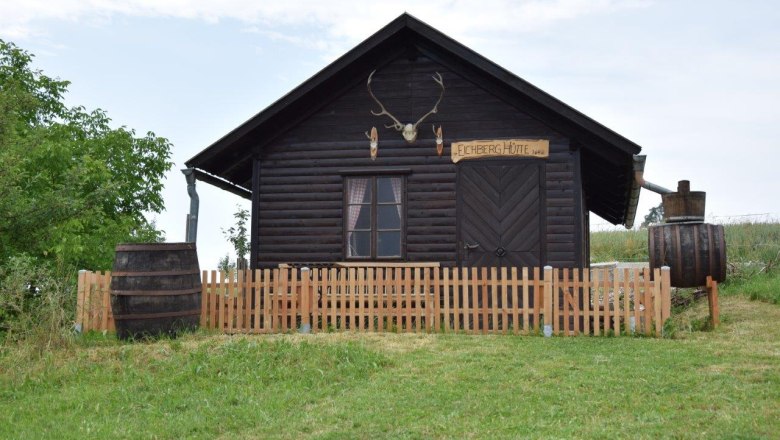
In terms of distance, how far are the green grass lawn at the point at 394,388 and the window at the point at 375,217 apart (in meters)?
3.18

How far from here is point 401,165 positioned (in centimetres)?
1377

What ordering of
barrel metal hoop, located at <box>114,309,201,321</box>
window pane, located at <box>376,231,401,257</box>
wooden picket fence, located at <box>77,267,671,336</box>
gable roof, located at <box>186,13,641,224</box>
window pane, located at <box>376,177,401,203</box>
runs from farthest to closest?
window pane, located at <box>376,177,401,203</box> → window pane, located at <box>376,231,401,257</box> → gable roof, located at <box>186,13,641,224</box> → wooden picket fence, located at <box>77,267,671,336</box> → barrel metal hoop, located at <box>114,309,201,321</box>

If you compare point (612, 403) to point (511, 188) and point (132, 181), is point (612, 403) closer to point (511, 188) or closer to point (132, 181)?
point (511, 188)

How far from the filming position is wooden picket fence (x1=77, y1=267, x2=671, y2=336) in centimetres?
1162

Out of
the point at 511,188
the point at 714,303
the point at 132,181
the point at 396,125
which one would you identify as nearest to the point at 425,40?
the point at 396,125

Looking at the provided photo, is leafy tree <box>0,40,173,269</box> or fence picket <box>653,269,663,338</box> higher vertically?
leafy tree <box>0,40,173,269</box>

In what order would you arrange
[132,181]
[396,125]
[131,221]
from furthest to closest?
[132,181] < [131,221] < [396,125]

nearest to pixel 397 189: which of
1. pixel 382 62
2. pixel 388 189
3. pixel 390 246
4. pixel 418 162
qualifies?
pixel 388 189

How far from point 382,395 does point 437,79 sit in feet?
25.8

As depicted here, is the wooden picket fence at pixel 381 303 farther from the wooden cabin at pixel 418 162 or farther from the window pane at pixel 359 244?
the wooden cabin at pixel 418 162

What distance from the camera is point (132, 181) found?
86.5 ft

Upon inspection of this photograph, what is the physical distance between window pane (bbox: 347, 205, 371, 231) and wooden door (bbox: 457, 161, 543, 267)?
68.9 inches

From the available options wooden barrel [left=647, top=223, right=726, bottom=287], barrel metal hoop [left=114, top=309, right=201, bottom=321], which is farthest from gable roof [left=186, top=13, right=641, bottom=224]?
barrel metal hoop [left=114, top=309, right=201, bottom=321]

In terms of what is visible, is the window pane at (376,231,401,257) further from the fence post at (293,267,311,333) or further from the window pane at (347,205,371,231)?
the fence post at (293,267,311,333)
